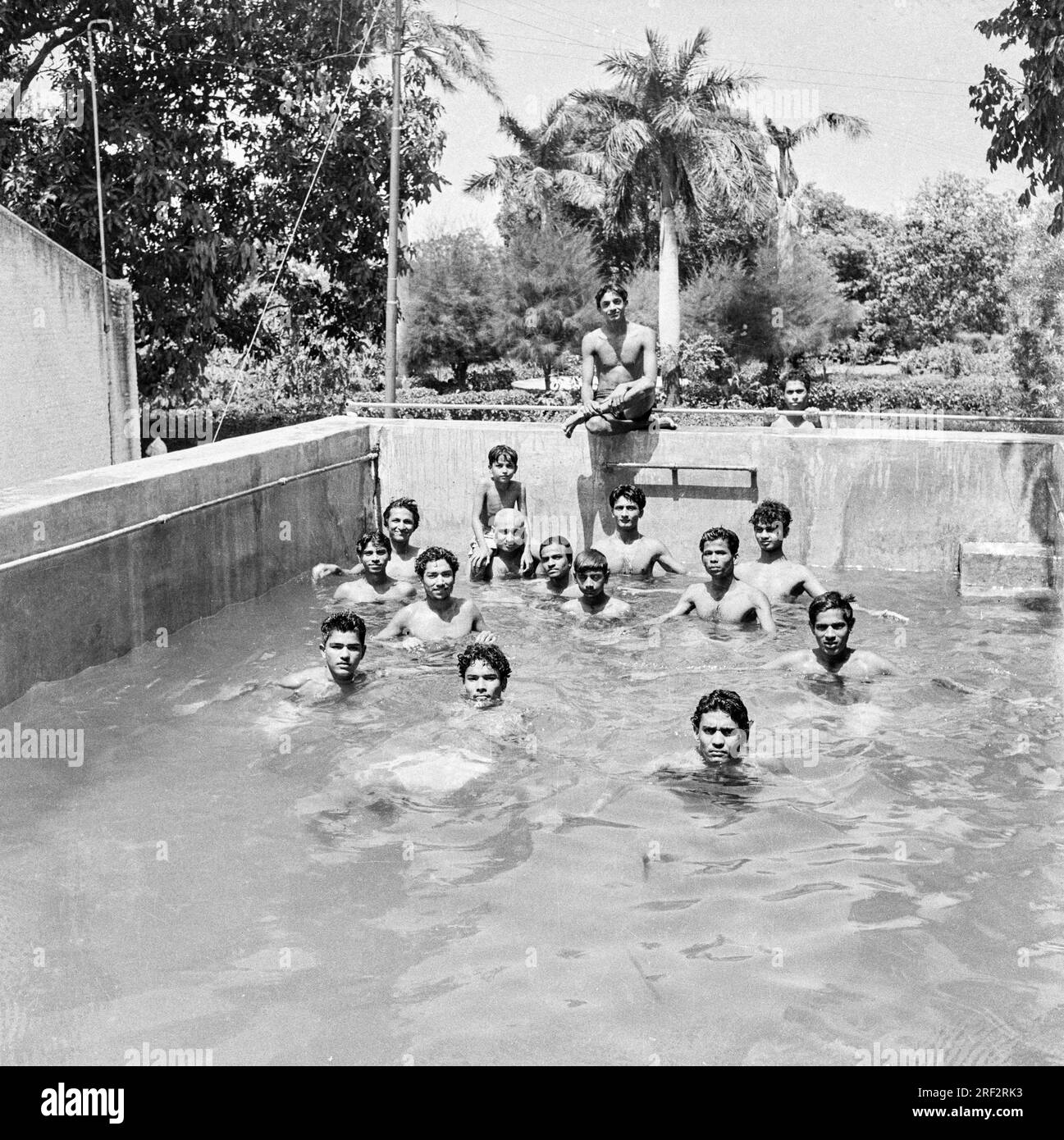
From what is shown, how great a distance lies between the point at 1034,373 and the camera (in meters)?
28.9

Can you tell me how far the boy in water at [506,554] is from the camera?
10.8m

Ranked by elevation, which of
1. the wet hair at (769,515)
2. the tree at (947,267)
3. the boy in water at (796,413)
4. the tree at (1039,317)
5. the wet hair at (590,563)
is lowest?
the wet hair at (590,563)

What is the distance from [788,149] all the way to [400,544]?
3630 cm

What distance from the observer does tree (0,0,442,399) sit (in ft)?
63.4

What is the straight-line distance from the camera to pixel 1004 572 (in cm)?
1085

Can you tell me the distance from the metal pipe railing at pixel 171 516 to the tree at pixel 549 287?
29061 millimetres

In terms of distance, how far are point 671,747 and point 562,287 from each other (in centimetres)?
3486

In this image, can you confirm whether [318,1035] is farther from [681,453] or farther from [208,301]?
[208,301]

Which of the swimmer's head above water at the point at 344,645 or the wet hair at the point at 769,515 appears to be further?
the wet hair at the point at 769,515

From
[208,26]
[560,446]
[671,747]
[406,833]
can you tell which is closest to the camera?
[406,833]

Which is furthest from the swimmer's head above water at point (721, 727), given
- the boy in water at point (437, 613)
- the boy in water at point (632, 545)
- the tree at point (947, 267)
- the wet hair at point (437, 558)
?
the tree at point (947, 267)

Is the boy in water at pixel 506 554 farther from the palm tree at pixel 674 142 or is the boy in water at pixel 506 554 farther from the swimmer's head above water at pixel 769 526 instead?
the palm tree at pixel 674 142

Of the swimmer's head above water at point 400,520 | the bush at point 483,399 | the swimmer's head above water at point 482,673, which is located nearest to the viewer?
the swimmer's head above water at point 482,673

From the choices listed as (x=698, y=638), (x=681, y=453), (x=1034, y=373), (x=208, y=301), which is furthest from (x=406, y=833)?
(x=1034, y=373)
